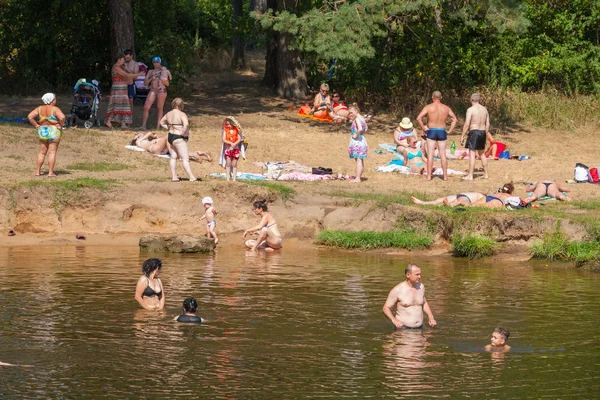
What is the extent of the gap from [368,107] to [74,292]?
17.7 meters

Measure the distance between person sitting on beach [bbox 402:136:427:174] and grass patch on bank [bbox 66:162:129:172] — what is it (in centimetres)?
624

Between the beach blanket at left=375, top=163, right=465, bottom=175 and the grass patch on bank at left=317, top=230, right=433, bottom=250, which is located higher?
the beach blanket at left=375, top=163, right=465, bottom=175

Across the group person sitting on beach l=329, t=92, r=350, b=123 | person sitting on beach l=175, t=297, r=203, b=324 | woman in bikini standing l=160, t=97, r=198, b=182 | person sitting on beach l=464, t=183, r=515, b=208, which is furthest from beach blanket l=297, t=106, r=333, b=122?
person sitting on beach l=175, t=297, r=203, b=324

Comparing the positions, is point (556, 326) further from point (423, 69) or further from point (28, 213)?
point (423, 69)

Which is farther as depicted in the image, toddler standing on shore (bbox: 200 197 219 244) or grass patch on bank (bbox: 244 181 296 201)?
grass patch on bank (bbox: 244 181 296 201)

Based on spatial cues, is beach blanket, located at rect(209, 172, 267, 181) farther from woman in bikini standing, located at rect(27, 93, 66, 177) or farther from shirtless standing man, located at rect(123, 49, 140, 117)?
shirtless standing man, located at rect(123, 49, 140, 117)

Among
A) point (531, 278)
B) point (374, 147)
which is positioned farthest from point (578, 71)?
point (531, 278)

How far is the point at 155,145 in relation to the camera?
25.8 metres

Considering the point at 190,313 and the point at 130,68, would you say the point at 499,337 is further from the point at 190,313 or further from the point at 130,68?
the point at 130,68

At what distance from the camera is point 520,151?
28859 millimetres

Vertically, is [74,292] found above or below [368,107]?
below

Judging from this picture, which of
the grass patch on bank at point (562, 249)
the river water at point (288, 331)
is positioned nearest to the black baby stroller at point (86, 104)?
the river water at point (288, 331)

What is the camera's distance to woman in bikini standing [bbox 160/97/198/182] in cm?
2219

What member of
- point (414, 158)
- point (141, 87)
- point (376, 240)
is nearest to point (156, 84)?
point (141, 87)
